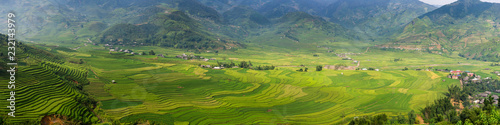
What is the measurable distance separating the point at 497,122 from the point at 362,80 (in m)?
43.7

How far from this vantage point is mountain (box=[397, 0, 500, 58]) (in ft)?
508

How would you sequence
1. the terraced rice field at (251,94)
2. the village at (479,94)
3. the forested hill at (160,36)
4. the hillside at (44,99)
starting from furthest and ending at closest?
the forested hill at (160,36) < the village at (479,94) < the terraced rice field at (251,94) < the hillside at (44,99)

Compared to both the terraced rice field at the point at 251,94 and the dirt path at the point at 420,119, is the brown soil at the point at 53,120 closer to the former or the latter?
the terraced rice field at the point at 251,94

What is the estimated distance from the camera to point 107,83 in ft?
176

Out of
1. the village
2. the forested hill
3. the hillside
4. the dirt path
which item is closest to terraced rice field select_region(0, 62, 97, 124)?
the hillside

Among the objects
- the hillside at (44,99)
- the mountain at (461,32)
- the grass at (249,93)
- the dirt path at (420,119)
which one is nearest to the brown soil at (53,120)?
the hillside at (44,99)

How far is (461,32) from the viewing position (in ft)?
556

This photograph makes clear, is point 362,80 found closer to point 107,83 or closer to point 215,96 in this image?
point 215,96

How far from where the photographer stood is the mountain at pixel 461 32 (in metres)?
155

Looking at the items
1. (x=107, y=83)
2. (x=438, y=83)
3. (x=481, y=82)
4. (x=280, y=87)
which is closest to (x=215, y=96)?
(x=280, y=87)

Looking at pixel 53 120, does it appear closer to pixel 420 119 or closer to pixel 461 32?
pixel 420 119

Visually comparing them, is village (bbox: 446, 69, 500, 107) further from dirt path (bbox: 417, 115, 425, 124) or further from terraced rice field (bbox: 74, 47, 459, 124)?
dirt path (bbox: 417, 115, 425, 124)

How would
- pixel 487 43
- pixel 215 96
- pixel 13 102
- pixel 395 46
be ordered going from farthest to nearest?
pixel 395 46 → pixel 487 43 → pixel 215 96 → pixel 13 102

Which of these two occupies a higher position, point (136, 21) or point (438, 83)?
point (136, 21)
